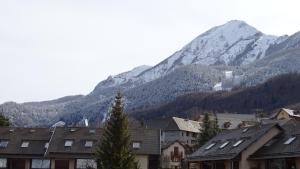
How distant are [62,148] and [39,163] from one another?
12.3ft

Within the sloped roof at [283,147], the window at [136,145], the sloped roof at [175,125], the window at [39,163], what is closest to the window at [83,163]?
the window at [39,163]

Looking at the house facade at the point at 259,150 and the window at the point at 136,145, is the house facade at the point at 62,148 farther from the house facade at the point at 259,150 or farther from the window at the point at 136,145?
the house facade at the point at 259,150

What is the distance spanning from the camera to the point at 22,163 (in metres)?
89.7

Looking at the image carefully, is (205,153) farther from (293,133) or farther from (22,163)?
(22,163)

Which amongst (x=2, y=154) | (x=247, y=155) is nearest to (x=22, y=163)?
(x=2, y=154)

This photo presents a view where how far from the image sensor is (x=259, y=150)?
203ft

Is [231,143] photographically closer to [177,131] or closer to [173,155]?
[173,155]

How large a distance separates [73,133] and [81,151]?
17.9 feet

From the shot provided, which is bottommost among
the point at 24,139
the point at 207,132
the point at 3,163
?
the point at 3,163

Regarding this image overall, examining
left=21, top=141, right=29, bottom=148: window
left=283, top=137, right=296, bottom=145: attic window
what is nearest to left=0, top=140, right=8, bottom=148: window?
left=21, top=141, right=29, bottom=148: window

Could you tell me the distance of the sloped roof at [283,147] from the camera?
55.9m

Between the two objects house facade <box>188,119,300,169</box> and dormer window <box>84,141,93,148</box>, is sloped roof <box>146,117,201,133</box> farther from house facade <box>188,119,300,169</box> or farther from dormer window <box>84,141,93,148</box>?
house facade <box>188,119,300,169</box>

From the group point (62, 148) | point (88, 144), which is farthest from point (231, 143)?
point (62, 148)

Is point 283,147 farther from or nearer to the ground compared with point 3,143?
nearer to the ground
